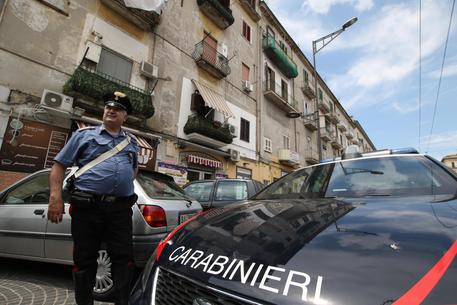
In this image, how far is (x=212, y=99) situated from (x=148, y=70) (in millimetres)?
3366

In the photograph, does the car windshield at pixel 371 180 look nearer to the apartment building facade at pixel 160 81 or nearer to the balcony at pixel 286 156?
the apartment building facade at pixel 160 81

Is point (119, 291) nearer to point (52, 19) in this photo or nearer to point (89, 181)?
point (89, 181)

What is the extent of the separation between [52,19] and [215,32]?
838 centimetres

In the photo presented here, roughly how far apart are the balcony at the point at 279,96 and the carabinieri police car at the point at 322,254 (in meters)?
15.5

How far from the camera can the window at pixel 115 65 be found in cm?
863

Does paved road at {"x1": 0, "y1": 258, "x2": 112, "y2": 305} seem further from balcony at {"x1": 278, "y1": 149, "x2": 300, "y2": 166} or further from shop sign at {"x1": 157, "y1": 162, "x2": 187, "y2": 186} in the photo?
balcony at {"x1": 278, "y1": 149, "x2": 300, "y2": 166}

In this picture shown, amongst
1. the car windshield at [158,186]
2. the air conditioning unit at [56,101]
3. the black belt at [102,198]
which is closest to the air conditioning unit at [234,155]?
the air conditioning unit at [56,101]

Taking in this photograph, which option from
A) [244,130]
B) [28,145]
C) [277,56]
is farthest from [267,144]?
[28,145]

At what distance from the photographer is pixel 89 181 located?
6.70 feet

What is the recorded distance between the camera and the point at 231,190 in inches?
207

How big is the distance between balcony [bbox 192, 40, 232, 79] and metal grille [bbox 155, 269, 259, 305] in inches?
475

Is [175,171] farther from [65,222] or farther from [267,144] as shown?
[267,144]

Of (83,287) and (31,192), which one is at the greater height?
(31,192)

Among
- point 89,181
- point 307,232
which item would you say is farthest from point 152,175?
point 307,232
